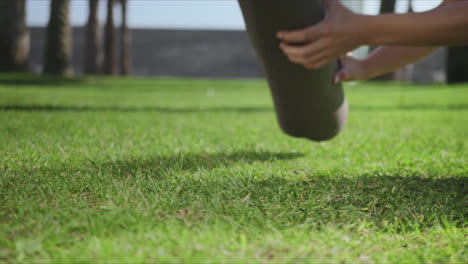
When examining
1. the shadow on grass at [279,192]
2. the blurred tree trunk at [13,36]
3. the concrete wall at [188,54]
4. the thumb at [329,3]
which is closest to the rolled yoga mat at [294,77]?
the thumb at [329,3]

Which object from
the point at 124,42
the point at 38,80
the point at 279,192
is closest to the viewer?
the point at 279,192

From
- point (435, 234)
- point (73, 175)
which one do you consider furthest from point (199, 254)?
point (73, 175)

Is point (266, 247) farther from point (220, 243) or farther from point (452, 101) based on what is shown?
point (452, 101)

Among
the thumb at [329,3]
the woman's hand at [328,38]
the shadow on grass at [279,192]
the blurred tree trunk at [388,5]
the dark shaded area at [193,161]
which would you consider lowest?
the dark shaded area at [193,161]

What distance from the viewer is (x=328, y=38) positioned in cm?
156

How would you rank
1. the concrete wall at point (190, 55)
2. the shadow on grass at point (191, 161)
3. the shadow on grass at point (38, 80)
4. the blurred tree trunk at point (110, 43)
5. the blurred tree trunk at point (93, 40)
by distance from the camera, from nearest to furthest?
the shadow on grass at point (191, 161)
the shadow on grass at point (38, 80)
the blurred tree trunk at point (93, 40)
the blurred tree trunk at point (110, 43)
the concrete wall at point (190, 55)

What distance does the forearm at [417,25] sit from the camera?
5.14 feet

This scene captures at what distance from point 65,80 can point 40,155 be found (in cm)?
1302

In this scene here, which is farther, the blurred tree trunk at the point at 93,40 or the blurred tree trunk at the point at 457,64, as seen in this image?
the blurred tree trunk at the point at 93,40

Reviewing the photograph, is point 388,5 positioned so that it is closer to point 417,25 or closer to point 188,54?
point 417,25

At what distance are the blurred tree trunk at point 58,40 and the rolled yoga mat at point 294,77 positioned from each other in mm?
14460

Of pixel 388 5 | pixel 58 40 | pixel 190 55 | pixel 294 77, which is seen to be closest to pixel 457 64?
pixel 388 5

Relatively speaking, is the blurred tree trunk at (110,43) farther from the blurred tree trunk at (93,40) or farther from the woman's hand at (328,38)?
the woman's hand at (328,38)

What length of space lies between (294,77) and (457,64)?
1885 centimetres
